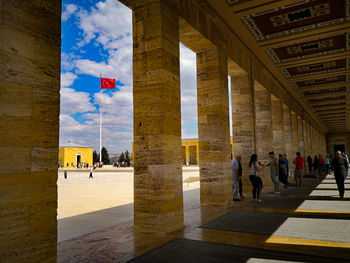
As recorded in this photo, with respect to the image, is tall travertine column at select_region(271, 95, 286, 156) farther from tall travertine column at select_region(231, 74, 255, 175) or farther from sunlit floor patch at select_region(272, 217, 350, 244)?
sunlit floor patch at select_region(272, 217, 350, 244)

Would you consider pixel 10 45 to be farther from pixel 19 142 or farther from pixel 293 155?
pixel 293 155

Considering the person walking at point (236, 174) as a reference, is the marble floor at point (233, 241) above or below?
below

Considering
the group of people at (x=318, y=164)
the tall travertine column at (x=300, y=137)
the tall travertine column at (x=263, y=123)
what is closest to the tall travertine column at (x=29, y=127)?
the tall travertine column at (x=263, y=123)

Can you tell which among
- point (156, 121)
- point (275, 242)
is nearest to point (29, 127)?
point (156, 121)

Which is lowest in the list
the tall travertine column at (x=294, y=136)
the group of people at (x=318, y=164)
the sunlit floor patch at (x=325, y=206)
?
the sunlit floor patch at (x=325, y=206)

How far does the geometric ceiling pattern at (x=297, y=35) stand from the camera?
9070mm

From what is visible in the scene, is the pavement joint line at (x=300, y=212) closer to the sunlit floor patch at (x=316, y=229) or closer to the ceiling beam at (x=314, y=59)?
the sunlit floor patch at (x=316, y=229)

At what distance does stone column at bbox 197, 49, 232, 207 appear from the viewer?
830 centimetres

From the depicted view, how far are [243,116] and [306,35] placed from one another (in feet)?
13.6

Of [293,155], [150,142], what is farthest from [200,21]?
[293,155]

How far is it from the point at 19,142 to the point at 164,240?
299 cm

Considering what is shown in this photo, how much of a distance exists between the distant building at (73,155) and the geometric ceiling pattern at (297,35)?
4098 cm

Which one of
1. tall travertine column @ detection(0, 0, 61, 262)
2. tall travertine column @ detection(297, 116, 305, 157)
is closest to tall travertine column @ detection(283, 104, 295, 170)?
tall travertine column @ detection(297, 116, 305, 157)

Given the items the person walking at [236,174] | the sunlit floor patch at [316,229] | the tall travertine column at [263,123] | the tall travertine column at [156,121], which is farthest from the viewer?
the tall travertine column at [263,123]
